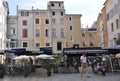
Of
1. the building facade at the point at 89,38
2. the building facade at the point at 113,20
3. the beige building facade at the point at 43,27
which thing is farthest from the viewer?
the building facade at the point at 89,38

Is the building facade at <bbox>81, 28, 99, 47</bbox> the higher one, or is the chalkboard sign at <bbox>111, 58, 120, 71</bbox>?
the building facade at <bbox>81, 28, 99, 47</bbox>

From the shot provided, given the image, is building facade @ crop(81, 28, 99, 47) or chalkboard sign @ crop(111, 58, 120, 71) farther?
building facade @ crop(81, 28, 99, 47)

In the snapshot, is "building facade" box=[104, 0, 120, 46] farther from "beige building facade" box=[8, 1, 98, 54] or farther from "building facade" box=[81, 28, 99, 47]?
"building facade" box=[81, 28, 99, 47]

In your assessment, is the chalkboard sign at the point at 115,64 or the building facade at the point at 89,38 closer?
the chalkboard sign at the point at 115,64

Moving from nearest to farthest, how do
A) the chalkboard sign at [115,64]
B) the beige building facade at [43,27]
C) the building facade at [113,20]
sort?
the chalkboard sign at [115,64]
the building facade at [113,20]
the beige building facade at [43,27]

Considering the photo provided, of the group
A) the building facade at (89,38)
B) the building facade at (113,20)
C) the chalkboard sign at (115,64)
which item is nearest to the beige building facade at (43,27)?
the building facade at (89,38)

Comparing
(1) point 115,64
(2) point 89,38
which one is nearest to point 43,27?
(2) point 89,38

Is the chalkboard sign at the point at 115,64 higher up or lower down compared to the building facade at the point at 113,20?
lower down

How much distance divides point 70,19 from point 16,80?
6816 centimetres

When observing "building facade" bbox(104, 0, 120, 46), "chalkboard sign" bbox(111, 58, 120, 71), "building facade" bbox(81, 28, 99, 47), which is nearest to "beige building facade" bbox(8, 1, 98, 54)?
"building facade" bbox(81, 28, 99, 47)

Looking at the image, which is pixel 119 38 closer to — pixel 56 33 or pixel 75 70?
pixel 75 70

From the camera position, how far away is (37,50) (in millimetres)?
40750

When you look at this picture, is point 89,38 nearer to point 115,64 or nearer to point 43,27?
point 43,27

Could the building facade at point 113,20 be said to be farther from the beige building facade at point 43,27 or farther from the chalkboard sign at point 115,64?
the chalkboard sign at point 115,64
